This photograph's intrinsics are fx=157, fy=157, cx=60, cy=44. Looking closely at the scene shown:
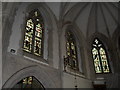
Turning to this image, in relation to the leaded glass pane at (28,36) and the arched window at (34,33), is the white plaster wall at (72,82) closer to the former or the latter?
the arched window at (34,33)

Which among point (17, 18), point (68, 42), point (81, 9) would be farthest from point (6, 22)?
point (81, 9)

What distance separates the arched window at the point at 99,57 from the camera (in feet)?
35.1

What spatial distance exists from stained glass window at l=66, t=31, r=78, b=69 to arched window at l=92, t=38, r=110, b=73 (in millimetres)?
1685

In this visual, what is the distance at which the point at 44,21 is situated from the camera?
9.26 meters

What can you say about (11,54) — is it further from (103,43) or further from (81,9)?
(103,43)

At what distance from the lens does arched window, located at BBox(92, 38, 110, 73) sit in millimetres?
Answer: 10711

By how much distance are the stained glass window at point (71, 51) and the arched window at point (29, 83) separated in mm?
2629

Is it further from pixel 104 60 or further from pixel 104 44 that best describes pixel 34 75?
pixel 104 44

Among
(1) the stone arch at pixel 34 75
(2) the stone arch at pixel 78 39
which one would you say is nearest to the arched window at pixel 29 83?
(1) the stone arch at pixel 34 75

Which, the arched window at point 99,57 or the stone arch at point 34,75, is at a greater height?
the arched window at point 99,57

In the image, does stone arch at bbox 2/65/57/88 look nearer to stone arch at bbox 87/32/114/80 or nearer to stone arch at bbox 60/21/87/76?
stone arch at bbox 60/21/87/76

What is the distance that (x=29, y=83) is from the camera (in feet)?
22.7

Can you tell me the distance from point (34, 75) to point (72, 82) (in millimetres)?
2347

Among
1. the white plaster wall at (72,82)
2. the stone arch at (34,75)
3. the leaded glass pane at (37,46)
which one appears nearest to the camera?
the stone arch at (34,75)
